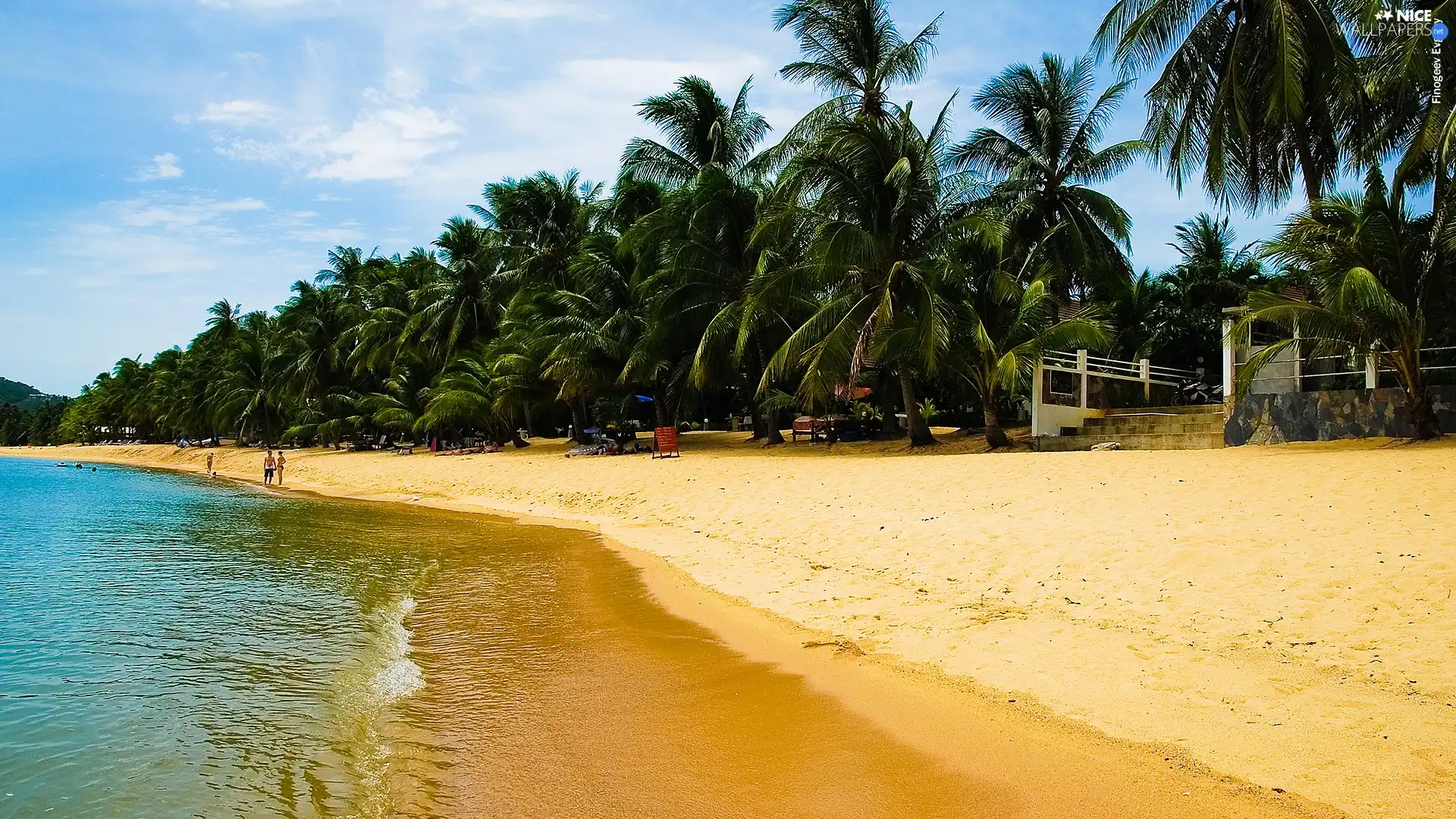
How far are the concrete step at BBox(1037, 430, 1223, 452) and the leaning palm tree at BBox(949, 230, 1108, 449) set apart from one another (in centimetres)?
114

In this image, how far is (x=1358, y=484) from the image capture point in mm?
8453

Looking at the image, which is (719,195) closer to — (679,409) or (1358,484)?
(679,409)

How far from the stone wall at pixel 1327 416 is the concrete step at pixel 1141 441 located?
0.31 meters

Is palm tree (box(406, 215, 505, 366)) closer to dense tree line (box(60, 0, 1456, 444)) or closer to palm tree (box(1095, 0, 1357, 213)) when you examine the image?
dense tree line (box(60, 0, 1456, 444))

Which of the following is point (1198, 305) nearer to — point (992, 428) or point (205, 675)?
point (992, 428)

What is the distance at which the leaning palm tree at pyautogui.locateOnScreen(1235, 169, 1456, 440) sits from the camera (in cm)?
1104

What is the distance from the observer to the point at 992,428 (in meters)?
16.0

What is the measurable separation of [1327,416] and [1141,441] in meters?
2.71

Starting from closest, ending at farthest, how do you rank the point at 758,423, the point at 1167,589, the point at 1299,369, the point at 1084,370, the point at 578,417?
the point at 1167,589 → the point at 1299,369 → the point at 1084,370 → the point at 758,423 → the point at 578,417

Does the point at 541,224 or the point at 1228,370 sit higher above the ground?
the point at 541,224

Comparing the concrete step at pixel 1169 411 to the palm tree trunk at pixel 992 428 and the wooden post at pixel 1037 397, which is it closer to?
the wooden post at pixel 1037 397

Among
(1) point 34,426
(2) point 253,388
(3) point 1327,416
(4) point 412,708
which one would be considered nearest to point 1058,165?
(3) point 1327,416

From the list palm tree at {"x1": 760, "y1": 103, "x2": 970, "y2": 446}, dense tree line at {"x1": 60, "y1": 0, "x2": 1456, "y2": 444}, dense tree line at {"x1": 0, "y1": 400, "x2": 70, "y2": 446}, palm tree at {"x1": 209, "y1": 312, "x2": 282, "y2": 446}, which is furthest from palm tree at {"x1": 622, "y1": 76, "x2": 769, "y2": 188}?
dense tree line at {"x1": 0, "y1": 400, "x2": 70, "y2": 446}

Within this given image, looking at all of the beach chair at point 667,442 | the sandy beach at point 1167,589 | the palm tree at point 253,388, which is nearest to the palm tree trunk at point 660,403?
the beach chair at point 667,442
